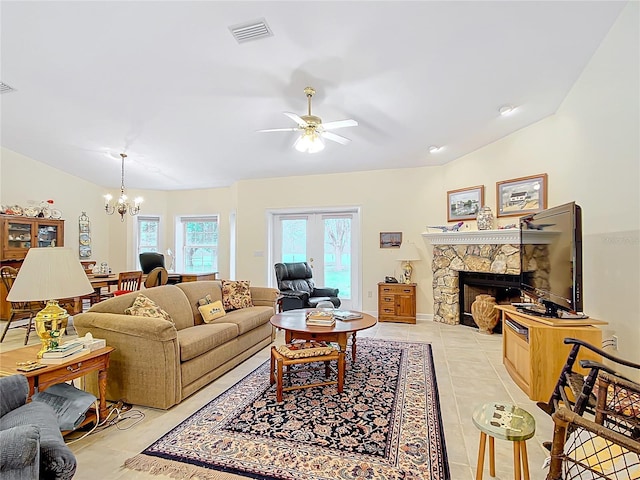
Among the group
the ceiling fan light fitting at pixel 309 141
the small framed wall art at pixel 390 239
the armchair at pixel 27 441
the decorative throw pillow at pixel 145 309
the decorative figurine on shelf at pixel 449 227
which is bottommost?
the armchair at pixel 27 441

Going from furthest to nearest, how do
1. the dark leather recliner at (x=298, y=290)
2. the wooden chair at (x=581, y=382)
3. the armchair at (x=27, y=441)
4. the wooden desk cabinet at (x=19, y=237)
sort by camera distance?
the wooden desk cabinet at (x=19, y=237), the dark leather recliner at (x=298, y=290), the wooden chair at (x=581, y=382), the armchair at (x=27, y=441)

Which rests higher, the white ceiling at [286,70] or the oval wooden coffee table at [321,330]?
the white ceiling at [286,70]

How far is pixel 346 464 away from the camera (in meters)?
1.92

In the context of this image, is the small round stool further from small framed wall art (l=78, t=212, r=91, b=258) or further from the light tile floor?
small framed wall art (l=78, t=212, r=91, b=258)

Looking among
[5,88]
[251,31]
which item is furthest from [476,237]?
[5,88]

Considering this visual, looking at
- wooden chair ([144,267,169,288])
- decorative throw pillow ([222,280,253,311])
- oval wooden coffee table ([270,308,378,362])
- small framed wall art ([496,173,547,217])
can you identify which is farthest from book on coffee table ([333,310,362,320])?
wooden chair ([144,267,169,288])

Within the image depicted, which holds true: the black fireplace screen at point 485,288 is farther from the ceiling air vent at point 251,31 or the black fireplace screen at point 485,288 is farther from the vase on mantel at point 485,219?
the ceiling air vent at point 251,31

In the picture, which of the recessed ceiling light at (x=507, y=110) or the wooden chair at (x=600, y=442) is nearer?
the wooden chair at (x=600, y=442)

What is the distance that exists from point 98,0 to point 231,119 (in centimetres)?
192

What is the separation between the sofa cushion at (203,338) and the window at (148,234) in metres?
5.22

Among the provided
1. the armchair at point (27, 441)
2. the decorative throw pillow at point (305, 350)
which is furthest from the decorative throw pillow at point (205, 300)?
the armchair at point (27, 441)

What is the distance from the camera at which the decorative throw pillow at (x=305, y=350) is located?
2.74 meters

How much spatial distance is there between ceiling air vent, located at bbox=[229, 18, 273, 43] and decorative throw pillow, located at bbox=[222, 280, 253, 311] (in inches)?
110

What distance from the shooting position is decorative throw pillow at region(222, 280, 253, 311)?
13.8ft
